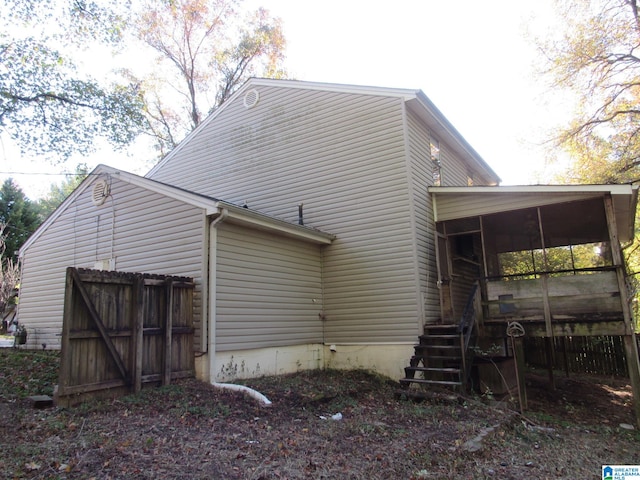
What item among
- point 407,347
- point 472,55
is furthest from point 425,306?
point 472,55

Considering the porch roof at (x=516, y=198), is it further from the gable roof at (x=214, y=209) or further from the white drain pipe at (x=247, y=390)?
the white drain pipe at (x=247, y=390)

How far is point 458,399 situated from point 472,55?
10142 mm

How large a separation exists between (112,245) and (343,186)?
5.52 meters

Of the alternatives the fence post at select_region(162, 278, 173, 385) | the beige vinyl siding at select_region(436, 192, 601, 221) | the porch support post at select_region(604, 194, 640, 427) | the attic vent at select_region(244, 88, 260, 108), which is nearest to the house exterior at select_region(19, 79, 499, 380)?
the attic vent at select_region(244, 88, 260, 108)

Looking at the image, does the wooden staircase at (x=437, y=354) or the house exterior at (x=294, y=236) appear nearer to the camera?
the wooden staircase at (x=437, y=354)

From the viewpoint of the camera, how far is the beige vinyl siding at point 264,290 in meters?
7.93

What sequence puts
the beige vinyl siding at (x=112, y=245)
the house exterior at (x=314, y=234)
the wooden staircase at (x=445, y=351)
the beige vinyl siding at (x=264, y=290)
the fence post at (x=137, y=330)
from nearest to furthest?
the fence post at (x=137, y=330)
the wooden staircase at (x=445, y=351)
the beige vinyl siding at (x=264, y=290)
the house exterior at (x=314, y=234)
the beige vinyl siding at (x=112, y=245)

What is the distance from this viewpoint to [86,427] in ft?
15.9

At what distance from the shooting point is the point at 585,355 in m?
12.4

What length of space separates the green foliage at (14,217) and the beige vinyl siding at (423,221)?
78.5 ft

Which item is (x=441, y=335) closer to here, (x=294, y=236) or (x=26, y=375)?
(x=294, y=236)

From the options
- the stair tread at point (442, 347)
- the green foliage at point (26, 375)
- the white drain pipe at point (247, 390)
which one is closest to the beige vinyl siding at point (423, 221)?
the stair tread at point (442, 347)

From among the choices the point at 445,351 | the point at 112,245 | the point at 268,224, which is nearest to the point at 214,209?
the point at 268,224

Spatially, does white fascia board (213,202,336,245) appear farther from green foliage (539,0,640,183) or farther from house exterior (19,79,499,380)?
green foliage (539,0,640,183)
